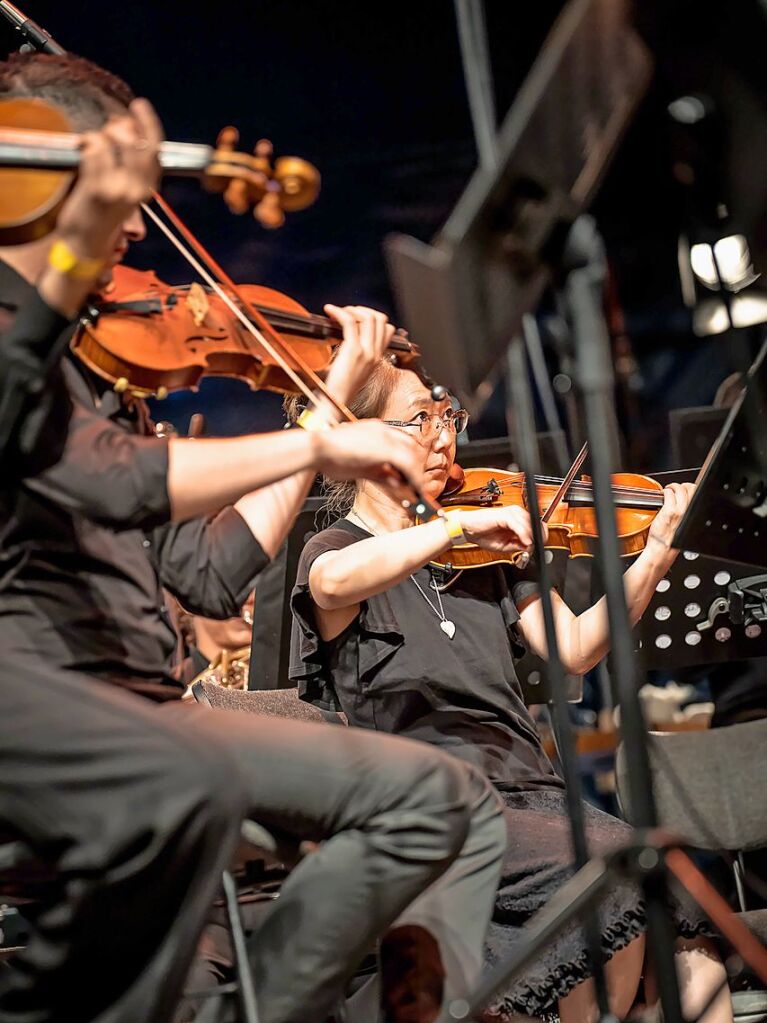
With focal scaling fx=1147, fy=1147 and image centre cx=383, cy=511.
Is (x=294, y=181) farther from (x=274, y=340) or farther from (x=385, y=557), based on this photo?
(x=385, y=557)

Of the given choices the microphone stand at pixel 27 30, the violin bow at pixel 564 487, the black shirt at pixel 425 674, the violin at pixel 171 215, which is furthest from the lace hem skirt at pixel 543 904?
the microphone stand at pixel 27 30

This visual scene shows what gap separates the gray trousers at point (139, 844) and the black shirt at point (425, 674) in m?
0.72

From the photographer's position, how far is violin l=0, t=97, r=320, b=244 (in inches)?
54.4

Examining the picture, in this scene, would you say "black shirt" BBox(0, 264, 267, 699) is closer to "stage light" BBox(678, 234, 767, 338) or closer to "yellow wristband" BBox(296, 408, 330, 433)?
"yellow wristband" BBox(296, 408, 330, 433)

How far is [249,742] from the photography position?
5.04 ft

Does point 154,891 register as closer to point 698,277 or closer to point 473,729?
point 473,729

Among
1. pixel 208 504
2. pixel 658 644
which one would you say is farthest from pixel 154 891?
pixel 658 644

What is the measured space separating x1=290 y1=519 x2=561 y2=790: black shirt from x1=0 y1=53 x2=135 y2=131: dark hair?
99 cm

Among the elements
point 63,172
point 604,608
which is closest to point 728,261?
point 604,608

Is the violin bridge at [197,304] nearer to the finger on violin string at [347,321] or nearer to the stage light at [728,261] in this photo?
the finger on violin string at [347,321]

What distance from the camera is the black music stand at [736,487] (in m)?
1.87

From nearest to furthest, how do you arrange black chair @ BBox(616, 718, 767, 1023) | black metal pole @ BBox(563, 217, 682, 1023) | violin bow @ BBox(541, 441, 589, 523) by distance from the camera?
black metal pole @ BBox(563, 217, 682, 1023)
violin bow @ BBox(541, 441, 589, 523)
black chair @ BBox(616, 718, 767, 1023)

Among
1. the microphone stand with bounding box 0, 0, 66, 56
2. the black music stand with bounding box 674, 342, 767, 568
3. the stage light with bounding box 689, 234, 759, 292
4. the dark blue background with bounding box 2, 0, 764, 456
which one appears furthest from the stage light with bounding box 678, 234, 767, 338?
the dark blue background with bounding box 2, 0, 764, 456

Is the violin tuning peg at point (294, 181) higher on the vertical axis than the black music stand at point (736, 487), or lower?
higher
